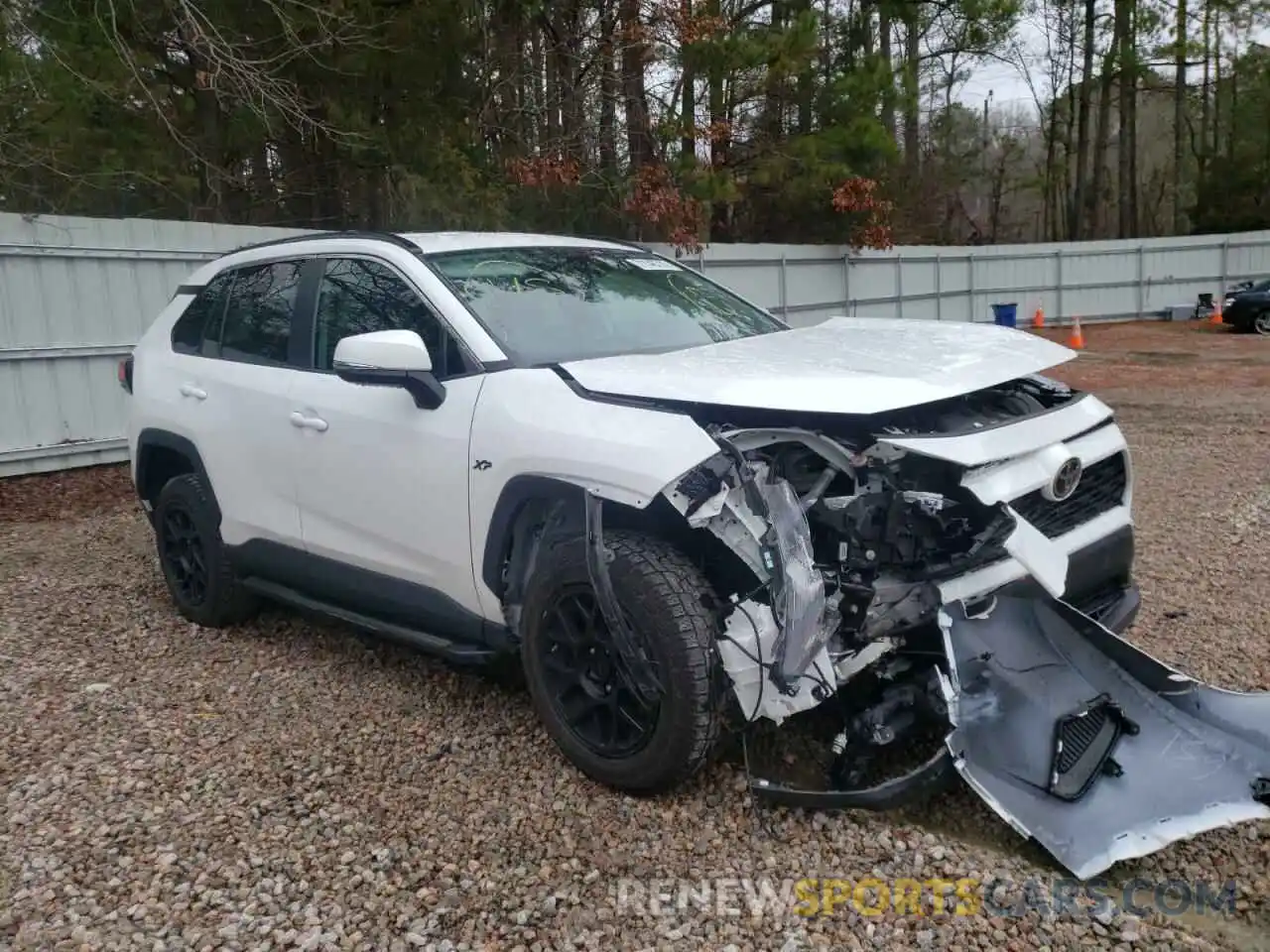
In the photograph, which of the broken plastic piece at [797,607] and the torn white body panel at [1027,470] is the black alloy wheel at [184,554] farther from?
the torn white body panel at [1027,470]

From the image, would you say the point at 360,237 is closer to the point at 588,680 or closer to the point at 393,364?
the point at 393,364

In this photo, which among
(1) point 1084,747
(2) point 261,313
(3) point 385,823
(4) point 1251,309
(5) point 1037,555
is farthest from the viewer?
(4) point 1251,309

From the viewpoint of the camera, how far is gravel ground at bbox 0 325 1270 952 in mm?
2762

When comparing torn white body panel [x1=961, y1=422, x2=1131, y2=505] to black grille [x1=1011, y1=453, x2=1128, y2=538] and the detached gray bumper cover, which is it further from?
the detached gray bumper cover

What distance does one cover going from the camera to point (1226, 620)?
4.78m

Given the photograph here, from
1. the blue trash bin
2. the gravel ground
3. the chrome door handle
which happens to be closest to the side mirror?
the chrome door handle

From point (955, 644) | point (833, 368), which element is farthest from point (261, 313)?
point (955, 644)

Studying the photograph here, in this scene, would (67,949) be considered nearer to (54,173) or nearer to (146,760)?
(146,760)

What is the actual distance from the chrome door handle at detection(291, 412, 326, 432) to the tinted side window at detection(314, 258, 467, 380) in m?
0.22

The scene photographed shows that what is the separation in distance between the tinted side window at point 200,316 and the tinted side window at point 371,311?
91 cm

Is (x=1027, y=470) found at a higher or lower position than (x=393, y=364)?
lower

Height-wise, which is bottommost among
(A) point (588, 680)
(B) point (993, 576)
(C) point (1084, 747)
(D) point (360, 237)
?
(C) point (1084, 747)

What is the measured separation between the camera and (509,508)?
3.48 meters

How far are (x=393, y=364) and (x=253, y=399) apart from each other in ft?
4.34
